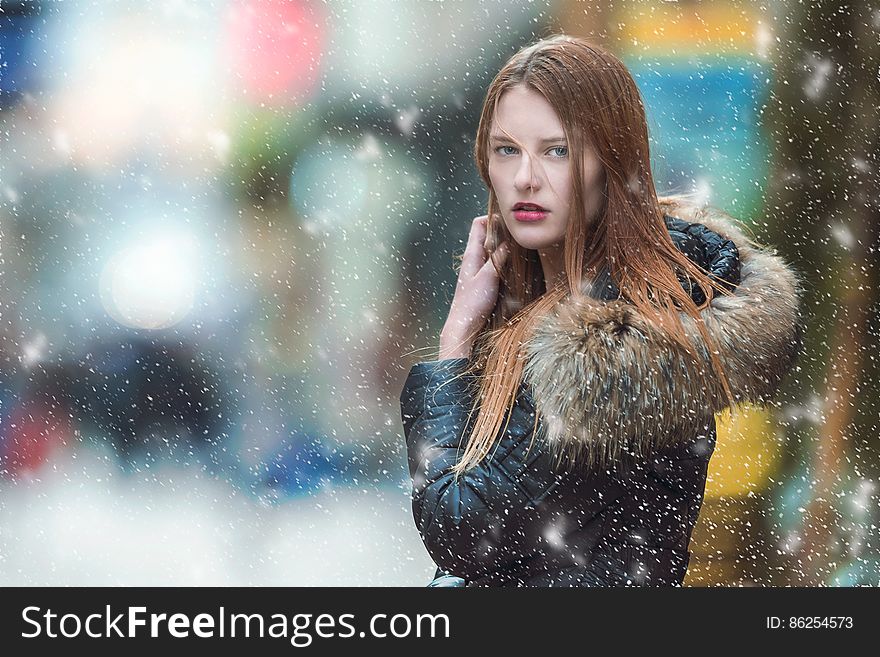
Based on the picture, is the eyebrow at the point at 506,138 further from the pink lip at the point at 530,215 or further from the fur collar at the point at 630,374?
the fur collar at the point at 630,374

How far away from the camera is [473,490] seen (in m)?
0.96

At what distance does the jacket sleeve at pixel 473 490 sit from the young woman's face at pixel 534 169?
0.21 meters

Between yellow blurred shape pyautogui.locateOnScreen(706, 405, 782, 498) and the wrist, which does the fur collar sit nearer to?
the wrist

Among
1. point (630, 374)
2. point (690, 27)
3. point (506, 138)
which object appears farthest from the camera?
point (690, 27)

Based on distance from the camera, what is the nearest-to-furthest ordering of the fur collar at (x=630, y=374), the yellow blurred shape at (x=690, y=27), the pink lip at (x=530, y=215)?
1. the fur collar at (x=630, y=374)
2. the pink lip at (x=530, y=215)
3. the yellow blurred shape at (x=690, y=27)

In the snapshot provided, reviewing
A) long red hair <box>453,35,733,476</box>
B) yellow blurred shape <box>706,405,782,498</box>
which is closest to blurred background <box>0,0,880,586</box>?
yellow blurred shape <box>706,405,782,498</box>

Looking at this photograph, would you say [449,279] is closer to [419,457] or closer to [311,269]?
[311,269]

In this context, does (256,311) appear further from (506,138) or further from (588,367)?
(588,367)

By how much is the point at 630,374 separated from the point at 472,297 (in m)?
0.26

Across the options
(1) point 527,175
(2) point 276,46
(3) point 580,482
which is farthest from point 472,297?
(2) point 276,46

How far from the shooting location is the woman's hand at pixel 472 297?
3.57ft

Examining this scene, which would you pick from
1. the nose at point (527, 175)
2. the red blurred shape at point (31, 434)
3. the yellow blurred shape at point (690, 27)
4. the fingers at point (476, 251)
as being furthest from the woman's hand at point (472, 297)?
the red blurred shape at point (31, 434)
